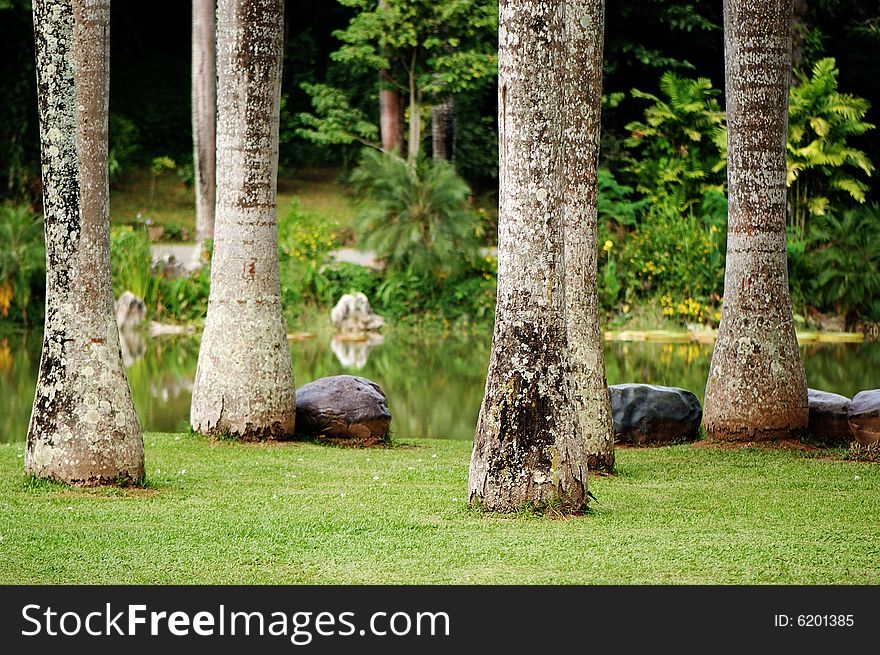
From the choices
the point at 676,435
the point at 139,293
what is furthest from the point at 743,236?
the point at 139,293

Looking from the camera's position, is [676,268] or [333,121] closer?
[676,268]

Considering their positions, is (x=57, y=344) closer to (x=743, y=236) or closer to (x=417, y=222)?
(x=743, y=236)

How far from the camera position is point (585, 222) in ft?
28.6

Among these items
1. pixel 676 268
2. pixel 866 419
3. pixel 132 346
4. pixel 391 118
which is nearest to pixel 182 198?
pixel 391 118

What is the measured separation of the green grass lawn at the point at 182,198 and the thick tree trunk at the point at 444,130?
2197mm

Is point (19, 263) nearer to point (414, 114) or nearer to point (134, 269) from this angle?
point (134, 269)

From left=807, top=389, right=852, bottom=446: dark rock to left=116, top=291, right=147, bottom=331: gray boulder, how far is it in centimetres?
1335

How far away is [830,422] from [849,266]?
10953mm

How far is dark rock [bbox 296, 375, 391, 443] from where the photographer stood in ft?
33.8

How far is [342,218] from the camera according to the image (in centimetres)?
2692

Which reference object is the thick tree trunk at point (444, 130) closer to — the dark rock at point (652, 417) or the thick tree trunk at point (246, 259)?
the thick tree trunk at point (246, 259)

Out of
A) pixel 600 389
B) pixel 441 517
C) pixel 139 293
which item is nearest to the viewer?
pixel 441 517

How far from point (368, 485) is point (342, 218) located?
19234 millimetres

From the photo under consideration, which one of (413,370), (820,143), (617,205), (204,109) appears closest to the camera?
(413,370)
